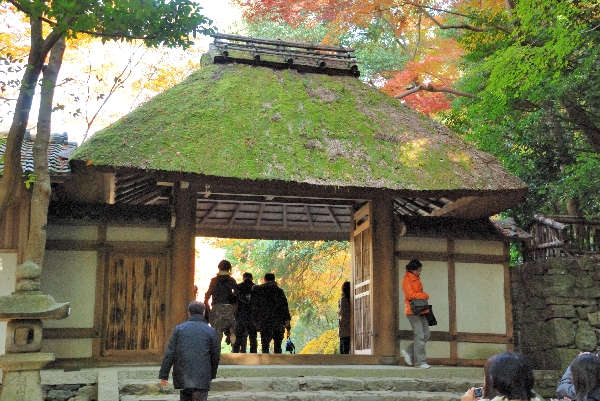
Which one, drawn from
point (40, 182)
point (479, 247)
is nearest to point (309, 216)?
point (479, 247)

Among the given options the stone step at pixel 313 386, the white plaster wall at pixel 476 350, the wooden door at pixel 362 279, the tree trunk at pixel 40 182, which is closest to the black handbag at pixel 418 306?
the wooden door at pixel 362 279

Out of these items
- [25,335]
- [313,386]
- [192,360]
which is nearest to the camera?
[192,360]

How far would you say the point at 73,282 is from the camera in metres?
9.84

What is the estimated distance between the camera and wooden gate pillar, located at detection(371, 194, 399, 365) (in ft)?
33.8

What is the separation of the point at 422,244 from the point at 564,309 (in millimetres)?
2677

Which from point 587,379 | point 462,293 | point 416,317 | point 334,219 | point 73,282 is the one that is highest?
point 334,219

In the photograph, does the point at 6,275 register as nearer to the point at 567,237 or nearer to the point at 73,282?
the point at 73,282

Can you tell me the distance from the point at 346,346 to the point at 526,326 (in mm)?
3258

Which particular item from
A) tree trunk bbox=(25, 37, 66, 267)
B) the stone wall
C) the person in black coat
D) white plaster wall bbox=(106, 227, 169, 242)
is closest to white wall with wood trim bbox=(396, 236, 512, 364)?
the stone wall

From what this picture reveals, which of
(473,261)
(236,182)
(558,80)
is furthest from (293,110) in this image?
(558,80)

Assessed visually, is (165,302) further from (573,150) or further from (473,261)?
(573,150)

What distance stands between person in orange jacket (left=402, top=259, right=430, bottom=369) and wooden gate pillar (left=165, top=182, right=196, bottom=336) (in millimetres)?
3107

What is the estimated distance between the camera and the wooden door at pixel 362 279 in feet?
35.2

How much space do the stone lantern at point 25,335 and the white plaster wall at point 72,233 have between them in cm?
280
